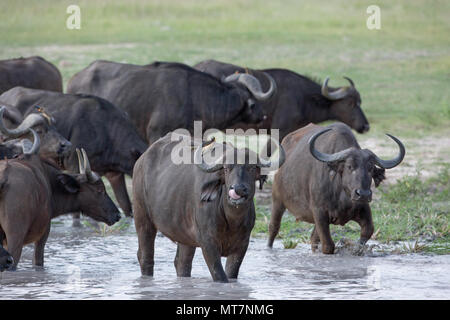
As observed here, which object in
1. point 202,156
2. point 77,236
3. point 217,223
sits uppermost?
point 202,156

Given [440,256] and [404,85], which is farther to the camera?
[404,85]

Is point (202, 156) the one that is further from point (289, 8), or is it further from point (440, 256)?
point (289, 8)

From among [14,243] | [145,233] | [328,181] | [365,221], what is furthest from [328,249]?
[14,243]

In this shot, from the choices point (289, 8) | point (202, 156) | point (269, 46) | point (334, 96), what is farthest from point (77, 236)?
point (289, 8)

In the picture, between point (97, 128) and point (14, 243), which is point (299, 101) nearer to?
point (97, 128)

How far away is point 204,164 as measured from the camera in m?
7.86

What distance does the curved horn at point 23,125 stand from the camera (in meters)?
11.1

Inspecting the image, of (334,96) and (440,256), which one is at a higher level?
(334,96)

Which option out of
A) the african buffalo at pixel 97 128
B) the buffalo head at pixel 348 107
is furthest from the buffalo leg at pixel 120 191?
the buffalo head at pixel 348 107

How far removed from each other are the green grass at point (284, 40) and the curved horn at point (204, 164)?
32.8 ft

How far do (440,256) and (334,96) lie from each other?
648cm

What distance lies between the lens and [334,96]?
15883mm

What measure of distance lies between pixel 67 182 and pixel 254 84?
5.43 metres

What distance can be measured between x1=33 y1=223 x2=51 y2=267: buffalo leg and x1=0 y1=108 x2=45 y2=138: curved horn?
2107mm
